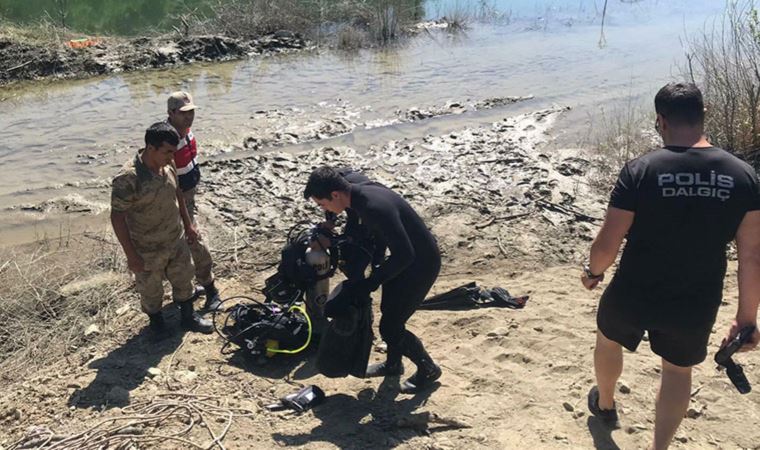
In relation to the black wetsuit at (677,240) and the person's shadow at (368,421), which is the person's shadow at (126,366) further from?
the black wetsuit at (677,240)

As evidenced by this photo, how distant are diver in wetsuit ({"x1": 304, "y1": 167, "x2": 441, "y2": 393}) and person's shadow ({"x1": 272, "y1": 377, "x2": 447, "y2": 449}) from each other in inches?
5.9

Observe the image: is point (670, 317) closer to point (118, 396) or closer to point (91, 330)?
point (118, 396)

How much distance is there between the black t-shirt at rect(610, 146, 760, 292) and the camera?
8.82 feet

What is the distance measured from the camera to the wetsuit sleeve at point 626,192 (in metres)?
2.79

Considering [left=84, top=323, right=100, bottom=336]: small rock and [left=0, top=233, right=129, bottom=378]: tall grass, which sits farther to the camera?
[left=84, top=323, right=100, bottom=336]: small rock

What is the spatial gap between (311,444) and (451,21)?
19691 mm

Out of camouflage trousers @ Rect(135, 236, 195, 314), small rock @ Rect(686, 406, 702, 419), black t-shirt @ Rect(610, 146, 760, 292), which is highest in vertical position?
black t-shirt @ Rect(610, 146, 760, 292)

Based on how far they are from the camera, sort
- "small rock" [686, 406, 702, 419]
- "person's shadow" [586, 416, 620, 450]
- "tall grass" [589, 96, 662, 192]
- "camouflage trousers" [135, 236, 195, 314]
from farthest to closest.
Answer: "tall grass" [589, 96, 662, 192] → "camouflage trousers" [135, 236, 195, 314] → "small rock" [686, 406, 702, 419] → "person's shadow" [586, 416, 620, 450]

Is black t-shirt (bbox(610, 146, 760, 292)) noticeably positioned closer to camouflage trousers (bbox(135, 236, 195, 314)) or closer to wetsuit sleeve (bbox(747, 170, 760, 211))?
wetsuit sleeve (bbox(747, 170, 760, 211))

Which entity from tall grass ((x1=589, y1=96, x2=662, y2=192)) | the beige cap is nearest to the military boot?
the beige cap

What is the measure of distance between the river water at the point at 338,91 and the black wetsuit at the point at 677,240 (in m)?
7.18

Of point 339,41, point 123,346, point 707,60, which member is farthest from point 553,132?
point 339,41

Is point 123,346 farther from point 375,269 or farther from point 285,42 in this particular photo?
point 285,42

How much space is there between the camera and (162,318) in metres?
4.84
